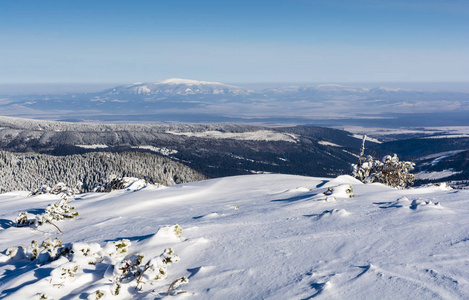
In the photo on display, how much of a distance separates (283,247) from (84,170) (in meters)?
111

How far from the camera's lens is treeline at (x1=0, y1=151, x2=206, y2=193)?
338 feet

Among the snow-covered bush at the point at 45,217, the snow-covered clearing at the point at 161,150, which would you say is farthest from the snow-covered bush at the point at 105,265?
the snow-covered clearing at the point at 161,150

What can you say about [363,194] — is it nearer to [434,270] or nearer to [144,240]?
[434,270]

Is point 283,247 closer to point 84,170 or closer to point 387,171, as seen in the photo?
point 387,171

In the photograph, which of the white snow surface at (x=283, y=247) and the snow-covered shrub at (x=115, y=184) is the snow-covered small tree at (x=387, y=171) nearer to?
the white snow surface at (x=283, y=247)

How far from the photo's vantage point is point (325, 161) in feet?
629

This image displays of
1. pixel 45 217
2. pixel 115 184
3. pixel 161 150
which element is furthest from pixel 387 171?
pixel 161 150

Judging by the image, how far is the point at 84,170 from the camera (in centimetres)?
10762

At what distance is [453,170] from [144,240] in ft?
533

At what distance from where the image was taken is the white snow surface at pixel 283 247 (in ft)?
17.9

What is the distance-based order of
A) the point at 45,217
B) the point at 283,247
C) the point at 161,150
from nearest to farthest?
the point at 283,247 < the point at 45,217 < the point at 161,150

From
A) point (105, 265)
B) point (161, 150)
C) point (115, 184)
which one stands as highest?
point (105, 265)

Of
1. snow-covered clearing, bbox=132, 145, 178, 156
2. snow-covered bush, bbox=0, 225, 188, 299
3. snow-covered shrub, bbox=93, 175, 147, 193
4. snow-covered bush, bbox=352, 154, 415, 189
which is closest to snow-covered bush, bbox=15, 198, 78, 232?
snow-covered bush, bbox=0, 225, 188, 299

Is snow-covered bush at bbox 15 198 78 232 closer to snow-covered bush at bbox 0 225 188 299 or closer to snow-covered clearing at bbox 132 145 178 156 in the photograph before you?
snow-covered bush at bbox 0 225 188 299
